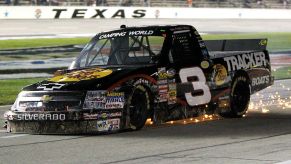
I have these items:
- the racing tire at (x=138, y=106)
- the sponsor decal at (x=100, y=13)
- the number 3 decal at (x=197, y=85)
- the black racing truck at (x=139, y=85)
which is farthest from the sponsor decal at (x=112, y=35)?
the sponsor decal at (x=100, y=13)

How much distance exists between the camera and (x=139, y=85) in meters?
10.2

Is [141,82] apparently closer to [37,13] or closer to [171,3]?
[37,13]

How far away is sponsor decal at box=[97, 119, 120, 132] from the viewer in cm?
991

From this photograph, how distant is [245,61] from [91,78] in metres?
3.51

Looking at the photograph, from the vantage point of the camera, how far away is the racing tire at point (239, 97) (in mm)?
12273

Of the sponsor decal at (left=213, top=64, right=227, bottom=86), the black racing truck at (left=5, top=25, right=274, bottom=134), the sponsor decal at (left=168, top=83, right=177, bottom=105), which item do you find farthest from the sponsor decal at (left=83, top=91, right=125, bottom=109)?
the sponsor decal at (left=213, top=64, right=227, bottom=86)

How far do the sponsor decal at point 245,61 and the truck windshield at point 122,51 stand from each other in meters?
1.49

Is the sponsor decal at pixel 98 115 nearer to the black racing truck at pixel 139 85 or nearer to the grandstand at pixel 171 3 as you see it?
the black racing truck at pixel 139 85

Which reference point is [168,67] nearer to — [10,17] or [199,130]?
[199,130]

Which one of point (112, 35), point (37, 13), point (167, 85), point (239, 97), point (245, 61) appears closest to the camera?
point (167, 85)

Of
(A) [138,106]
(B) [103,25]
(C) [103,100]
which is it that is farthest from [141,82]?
(B) [103,25]

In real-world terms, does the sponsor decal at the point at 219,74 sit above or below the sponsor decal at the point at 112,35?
below

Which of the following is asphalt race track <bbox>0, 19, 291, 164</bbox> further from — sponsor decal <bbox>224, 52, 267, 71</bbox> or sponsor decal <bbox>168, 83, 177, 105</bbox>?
sponsor decal <bbox>224, 52, 267, 71</bbox>

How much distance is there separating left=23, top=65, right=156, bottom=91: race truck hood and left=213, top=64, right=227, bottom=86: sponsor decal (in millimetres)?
1519
